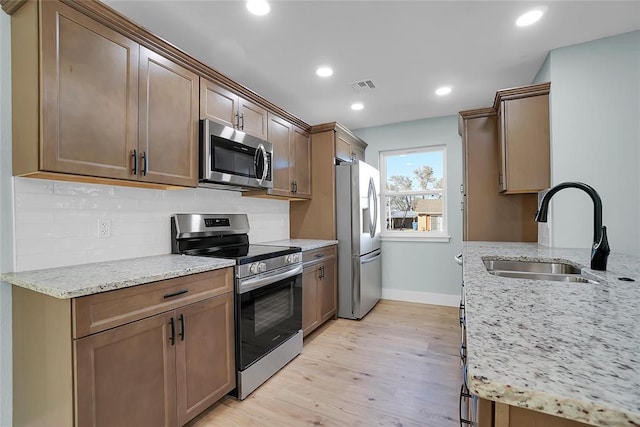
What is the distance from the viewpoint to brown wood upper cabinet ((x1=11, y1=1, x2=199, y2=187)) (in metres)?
1.40

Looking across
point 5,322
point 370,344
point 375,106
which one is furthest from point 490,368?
point 375,106

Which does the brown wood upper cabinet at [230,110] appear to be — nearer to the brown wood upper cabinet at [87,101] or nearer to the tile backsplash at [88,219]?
the brown wood upper cabinet at [87,101]

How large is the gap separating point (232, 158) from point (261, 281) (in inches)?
38.6

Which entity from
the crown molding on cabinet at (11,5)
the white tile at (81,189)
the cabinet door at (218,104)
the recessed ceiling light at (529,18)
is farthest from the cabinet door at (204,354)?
the recessed ceiling light at (529,18)

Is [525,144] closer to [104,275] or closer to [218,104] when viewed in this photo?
[218,104]

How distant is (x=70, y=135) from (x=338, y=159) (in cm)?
264

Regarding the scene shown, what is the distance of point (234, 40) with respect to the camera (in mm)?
2217

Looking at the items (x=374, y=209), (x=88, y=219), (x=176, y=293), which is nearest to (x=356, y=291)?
(x=374, y=209)

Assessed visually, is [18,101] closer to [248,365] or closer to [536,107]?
[248,365]

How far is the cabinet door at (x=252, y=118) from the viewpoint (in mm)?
2566

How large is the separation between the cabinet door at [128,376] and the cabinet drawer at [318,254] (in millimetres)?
1494

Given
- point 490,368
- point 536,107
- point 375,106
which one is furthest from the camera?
point 375,106

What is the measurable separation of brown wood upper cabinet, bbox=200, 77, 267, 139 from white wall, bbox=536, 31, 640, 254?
8.02 feet

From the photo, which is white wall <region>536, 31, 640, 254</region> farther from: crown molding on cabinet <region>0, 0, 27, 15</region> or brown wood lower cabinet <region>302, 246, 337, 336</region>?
crown molding on cabinet <region>0, 0, 27, 15</region>
